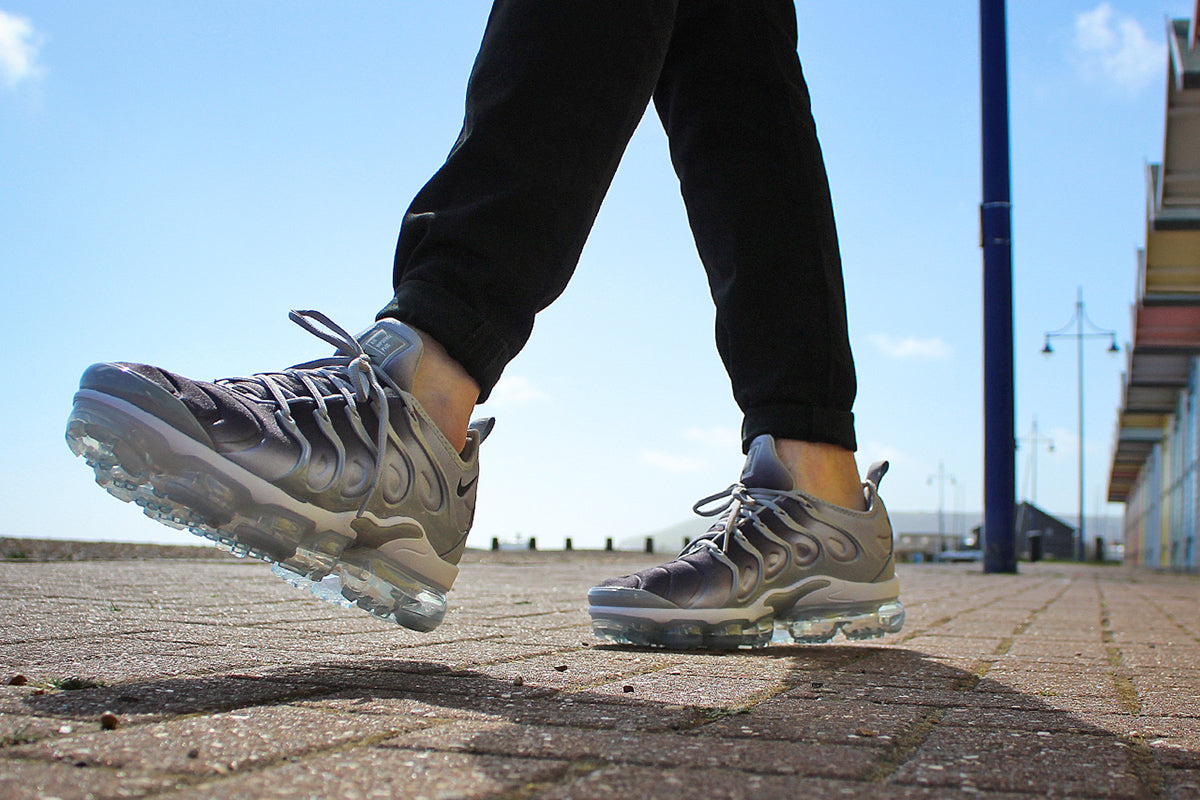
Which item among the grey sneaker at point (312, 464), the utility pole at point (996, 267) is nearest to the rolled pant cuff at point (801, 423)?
the grey sneaker at point (312, 464)

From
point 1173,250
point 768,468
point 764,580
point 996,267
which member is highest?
point 1173,250

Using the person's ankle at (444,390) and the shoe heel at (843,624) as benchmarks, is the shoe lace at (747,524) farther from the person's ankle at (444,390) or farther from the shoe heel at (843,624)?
the person's ankle at (444,390)

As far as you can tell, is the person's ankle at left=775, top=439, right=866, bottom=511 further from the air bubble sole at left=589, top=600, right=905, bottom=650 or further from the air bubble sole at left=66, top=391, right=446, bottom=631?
the air bubble sole at left=66, top=391, right=446, bottom=631

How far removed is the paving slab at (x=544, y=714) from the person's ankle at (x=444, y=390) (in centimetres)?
37

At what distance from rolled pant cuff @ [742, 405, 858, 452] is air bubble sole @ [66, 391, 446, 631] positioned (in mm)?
911

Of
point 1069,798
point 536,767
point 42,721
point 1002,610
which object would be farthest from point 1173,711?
point 1002,610

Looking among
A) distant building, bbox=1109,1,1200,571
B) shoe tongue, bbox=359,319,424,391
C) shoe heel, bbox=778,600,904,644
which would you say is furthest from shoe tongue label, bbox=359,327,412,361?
distant building, bbox=1109,1,1200,571

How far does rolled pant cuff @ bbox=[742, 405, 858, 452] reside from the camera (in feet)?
6.99

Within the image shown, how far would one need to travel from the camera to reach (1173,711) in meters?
1.40

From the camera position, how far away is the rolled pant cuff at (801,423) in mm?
2131

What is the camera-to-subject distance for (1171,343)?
18.5 meters

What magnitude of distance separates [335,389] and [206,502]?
0.24 metres

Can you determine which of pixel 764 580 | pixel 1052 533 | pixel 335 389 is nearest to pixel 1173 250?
pixel 764 580

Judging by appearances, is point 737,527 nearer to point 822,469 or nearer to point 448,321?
point 822,469
